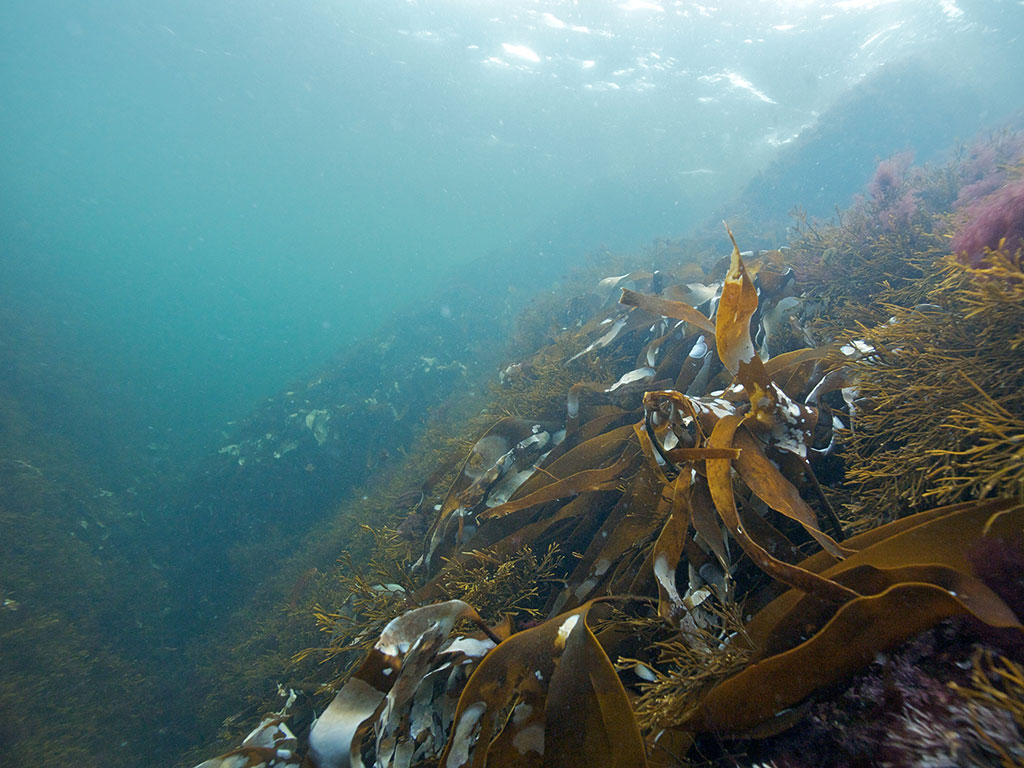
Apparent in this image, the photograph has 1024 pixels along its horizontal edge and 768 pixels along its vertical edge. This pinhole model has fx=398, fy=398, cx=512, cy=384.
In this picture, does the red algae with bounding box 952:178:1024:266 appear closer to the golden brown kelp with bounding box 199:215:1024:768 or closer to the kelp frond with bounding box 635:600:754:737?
the golden brown kelp with bounding box 199:215:1024:768

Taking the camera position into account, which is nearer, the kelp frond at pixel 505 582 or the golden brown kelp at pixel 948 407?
the golden brown kelp at pixel 948 407

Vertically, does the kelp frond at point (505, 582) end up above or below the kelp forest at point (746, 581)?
below

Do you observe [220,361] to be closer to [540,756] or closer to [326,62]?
[326,62]

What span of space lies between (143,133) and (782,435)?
5437 cm

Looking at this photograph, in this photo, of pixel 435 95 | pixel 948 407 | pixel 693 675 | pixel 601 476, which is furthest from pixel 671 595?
Answer: pixel 435 95

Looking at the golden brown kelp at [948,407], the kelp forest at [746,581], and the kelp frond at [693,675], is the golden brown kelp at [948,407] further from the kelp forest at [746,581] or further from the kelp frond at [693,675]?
the kelp frond at [693,675]

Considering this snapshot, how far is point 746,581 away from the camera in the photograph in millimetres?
1242

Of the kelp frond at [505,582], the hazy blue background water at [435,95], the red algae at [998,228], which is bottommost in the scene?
the kelp frond at [505,582]

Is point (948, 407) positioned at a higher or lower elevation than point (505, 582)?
higher

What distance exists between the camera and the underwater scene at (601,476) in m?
0.90

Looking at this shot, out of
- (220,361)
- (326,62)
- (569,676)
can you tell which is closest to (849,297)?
(569,676)

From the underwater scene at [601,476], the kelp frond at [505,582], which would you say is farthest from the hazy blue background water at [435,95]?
the kelp frond at [505,582]

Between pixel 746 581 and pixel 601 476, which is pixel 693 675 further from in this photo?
pixel 601 476

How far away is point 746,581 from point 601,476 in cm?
64
